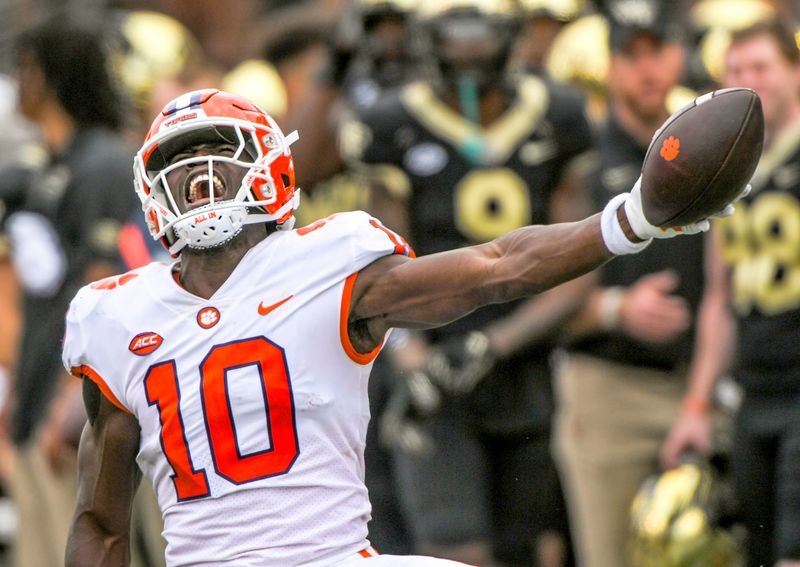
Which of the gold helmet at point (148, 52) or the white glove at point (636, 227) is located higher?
the gold helmet at point (148, 52)

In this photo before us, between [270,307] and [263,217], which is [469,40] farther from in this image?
[270,307]

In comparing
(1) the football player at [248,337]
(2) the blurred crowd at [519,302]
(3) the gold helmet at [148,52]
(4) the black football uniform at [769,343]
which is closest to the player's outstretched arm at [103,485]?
(1) the football player at [248,337]

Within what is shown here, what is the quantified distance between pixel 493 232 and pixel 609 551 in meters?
1.28

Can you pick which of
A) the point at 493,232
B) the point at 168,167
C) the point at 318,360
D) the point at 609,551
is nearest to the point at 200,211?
the point at 168,167

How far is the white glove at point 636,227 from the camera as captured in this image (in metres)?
3.99

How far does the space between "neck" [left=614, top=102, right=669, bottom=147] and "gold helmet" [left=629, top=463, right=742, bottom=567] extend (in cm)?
125

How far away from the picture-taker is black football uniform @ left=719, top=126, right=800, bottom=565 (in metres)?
6.41

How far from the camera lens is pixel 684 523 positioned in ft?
21.8

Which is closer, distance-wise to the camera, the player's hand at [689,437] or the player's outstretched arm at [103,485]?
the player's outstretched arm at [103,485]

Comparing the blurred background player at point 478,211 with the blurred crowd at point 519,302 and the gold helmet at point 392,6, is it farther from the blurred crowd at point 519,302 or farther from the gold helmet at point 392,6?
the gold helmet at point 392,6

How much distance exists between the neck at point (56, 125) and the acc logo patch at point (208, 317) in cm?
353

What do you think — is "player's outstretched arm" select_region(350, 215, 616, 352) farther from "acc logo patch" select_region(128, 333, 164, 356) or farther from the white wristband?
"acc logo patch" select_region(128, 333, 164, 356)

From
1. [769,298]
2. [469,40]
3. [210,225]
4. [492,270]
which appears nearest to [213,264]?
[210,225]

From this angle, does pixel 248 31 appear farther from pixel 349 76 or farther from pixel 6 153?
pixel 349 76
